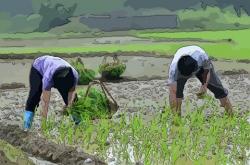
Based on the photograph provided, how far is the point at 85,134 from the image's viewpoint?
6.36 m

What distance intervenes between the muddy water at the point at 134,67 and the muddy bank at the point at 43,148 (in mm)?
7843

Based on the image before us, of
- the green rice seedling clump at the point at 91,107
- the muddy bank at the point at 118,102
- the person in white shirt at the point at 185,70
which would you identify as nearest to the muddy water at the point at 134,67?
the muddy bank at the point at 118,102

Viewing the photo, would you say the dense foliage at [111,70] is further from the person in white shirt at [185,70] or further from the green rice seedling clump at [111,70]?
the person in white shirt at [185,70]

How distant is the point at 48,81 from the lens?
6941 mm

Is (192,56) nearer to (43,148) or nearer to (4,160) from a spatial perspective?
(43,148)

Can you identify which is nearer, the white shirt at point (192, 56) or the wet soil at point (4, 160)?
the wet soil at point (4, 160)

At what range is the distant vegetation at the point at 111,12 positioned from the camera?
137ft

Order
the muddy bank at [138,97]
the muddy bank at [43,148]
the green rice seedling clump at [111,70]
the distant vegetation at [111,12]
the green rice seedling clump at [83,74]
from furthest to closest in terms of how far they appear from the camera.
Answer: the distant vegetation at [111,12]
the green rice seedling clump at [111,70]
the green rice seedling clump at [83,74]
the muddy bank at [138,97]
the muddy bank at [43,148]

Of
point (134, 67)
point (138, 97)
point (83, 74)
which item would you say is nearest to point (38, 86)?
point (138, 97)

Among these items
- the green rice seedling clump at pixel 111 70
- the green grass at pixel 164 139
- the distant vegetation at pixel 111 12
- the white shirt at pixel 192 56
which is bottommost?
the distant vegetation at pixel 111 12

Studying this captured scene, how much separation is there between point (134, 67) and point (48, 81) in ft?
34.2

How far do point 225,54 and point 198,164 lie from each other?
15379mm

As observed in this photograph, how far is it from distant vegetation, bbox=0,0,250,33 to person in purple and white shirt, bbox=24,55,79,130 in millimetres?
31124

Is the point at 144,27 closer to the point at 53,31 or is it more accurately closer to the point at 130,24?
the point at 130,24
